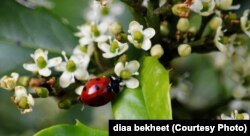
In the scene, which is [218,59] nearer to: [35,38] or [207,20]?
[207,20]

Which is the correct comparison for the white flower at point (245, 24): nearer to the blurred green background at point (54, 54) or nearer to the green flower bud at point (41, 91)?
the blurred green background at point (54, 54)

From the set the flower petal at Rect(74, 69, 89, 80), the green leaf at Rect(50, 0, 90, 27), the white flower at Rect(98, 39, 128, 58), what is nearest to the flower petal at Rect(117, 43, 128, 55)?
the white flower at Rect(98, 39, 128, 58)

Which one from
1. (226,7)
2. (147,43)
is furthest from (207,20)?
(147,43)

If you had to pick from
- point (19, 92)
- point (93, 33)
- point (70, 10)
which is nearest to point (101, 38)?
point (93, 33)

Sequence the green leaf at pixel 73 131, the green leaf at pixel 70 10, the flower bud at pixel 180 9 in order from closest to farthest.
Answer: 1. the green leaf at pixel 73 131
2. the flower bud at pixel 180 9
3. the green leaf at pixel 70 10

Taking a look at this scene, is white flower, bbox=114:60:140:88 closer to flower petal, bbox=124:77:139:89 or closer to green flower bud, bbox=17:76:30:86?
flower petal, bbox=124:77:139:89

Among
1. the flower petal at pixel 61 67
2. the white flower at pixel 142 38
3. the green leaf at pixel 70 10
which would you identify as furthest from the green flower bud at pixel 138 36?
the green leaf at pixel 70 10
